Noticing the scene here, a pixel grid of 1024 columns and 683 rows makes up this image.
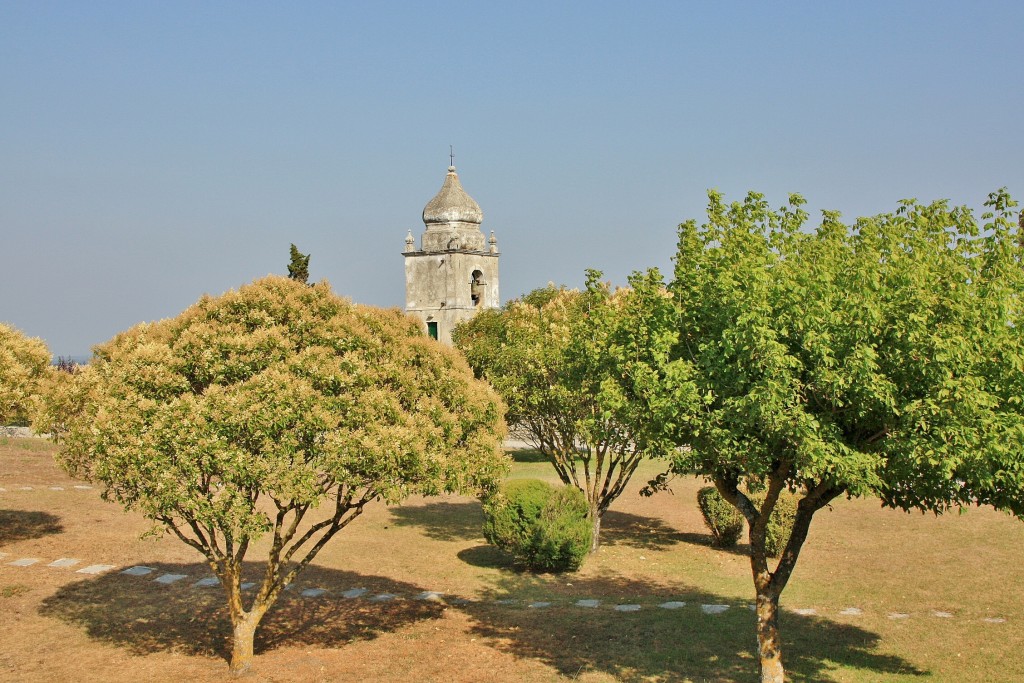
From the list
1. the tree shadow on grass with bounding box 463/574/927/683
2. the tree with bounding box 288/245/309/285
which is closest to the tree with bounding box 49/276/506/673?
the tree shadow on grass with bounding box 463/574/927/683

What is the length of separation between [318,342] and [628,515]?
16.6 m

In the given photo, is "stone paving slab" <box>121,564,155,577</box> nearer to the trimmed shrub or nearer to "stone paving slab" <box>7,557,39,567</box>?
"stone paving slab" <box>7,557,39,567</box>

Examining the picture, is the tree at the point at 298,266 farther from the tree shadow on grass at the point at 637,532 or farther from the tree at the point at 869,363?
the tree at the point at 869,363

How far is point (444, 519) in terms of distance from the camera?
26422mm

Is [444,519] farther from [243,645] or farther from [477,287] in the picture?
[477,287]

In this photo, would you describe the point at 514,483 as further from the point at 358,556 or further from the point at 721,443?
the point at 721,443

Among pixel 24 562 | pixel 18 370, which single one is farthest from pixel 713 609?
pixel 18 370

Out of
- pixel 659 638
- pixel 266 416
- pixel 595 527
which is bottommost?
pixel 659 638

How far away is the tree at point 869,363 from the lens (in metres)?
10.3

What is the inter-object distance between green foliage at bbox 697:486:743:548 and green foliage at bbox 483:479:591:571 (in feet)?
12.3

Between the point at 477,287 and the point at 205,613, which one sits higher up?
the point at 477,287

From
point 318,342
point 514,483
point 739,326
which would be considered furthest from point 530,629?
point 739,326

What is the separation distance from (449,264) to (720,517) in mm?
36278

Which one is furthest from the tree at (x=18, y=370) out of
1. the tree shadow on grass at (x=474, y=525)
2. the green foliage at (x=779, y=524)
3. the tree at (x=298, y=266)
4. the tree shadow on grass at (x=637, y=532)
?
the tree at (x=298, y=266)
